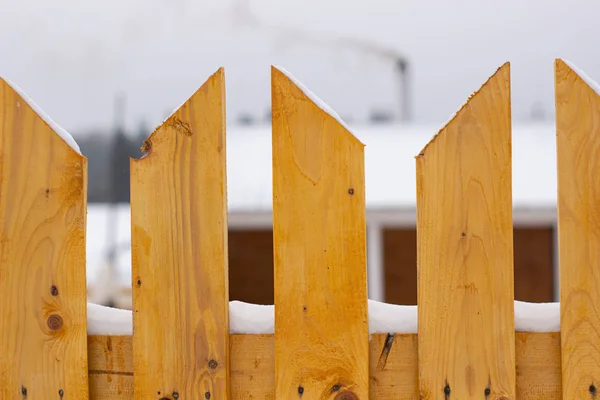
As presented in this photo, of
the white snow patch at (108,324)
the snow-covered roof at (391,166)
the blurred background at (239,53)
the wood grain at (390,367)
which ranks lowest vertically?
the wood grain at (390,367)

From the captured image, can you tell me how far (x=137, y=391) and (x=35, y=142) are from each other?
56 centimetres

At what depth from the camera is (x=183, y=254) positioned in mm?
1393

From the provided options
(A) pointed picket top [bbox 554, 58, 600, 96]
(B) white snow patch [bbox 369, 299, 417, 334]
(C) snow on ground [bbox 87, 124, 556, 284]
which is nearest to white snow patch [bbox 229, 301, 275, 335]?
(B) white snow patch [bbox 369, 299, 417, 334]

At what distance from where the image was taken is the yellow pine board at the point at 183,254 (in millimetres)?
1387

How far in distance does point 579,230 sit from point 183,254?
0.80m

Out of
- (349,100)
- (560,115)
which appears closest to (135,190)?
(560,115)

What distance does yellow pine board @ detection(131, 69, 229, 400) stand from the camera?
1.39 metres

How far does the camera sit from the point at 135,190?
55.1 inches

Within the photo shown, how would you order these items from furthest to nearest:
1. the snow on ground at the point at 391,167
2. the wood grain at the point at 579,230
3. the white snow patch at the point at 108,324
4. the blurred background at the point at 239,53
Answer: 1. the blurred background at the point at 239,53
2. the snow on ground at the point at 391,167
3. the white snow patch at the point at 108,324
4. the wood grain at the point at 579,230

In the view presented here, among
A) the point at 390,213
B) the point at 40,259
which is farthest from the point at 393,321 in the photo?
the point at 390,213

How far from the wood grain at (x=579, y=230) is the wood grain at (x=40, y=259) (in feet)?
3.23

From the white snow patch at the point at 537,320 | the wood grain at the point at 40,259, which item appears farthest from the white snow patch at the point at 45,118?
the white snow patch at the point at 537,320

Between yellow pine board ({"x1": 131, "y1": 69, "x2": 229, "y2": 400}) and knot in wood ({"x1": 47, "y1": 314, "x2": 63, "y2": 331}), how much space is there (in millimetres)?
165

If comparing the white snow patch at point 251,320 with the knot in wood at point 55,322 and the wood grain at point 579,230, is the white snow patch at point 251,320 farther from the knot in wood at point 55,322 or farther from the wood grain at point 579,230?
the wood grain at point 579,230
